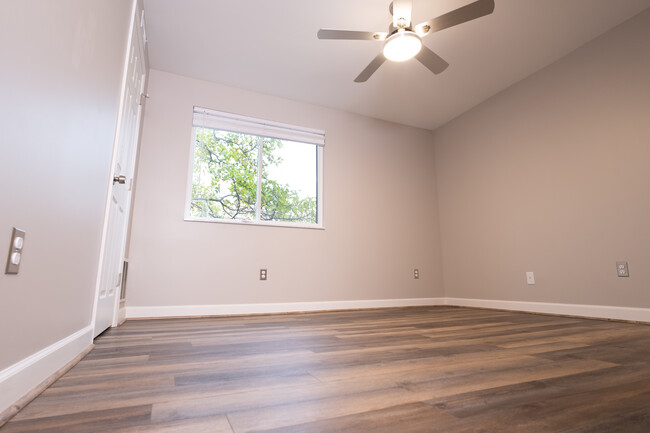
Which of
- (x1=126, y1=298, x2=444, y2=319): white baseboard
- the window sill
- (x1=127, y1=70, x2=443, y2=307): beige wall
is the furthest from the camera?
the window sill

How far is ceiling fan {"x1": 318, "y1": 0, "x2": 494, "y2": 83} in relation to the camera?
1841 millimetres

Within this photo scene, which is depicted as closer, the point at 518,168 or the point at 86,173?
the point at 86,173

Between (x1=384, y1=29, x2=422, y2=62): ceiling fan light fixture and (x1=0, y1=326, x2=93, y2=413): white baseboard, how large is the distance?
2.25 metres

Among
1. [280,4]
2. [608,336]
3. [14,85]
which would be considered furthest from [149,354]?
[280,4]

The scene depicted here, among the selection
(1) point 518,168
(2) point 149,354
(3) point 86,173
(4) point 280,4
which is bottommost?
(2) point 149,354

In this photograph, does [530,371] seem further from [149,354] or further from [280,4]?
[280,4]

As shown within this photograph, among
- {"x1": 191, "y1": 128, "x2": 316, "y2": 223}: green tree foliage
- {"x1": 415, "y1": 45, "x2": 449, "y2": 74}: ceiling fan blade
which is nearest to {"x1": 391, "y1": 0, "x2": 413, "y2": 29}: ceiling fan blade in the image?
{"x1": 415, "y1": 45, "x2": 449, "y2": 74}: ceiling fan blade

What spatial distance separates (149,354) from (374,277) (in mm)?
2572

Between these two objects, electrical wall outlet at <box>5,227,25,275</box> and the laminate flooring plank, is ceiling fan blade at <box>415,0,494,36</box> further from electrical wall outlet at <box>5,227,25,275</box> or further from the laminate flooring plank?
electrical wall outlet at <box>5,227,25,275</box>

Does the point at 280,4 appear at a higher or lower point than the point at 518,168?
higher

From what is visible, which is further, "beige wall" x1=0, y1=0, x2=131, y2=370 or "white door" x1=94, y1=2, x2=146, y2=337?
"white door" x1=94, y1=2, x2=146, y2=337

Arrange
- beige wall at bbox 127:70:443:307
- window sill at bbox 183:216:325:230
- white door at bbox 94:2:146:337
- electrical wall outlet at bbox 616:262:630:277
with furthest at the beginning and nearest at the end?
window sill at bbox 183:216:325:230
beige wall at bbox 127:70:443:307
electrical wall outlet at bbox 616:262:630:277
white door at bbox 94:2:146:337

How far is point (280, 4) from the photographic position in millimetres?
2354

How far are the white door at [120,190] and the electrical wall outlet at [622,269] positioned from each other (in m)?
3.31
